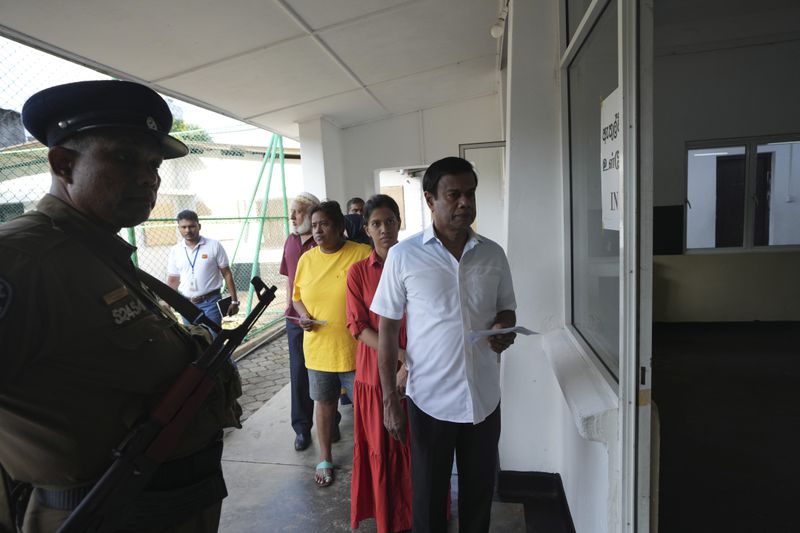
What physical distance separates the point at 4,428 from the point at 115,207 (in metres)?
0.53

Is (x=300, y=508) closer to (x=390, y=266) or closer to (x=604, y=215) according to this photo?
(x=390, y=266)

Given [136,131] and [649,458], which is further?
[649,458]

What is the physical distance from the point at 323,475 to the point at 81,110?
248 centimetres

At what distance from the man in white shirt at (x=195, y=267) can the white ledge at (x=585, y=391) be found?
11.1 ft

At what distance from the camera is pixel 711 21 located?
5371mm

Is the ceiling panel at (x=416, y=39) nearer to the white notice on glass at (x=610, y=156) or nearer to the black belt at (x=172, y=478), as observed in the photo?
the white notice on glass at (x=610, y=156)

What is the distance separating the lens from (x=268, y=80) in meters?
4.10

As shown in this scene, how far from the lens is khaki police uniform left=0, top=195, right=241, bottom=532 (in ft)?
2.86

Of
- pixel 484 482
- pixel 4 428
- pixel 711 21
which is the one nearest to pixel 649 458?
pixel 484 482

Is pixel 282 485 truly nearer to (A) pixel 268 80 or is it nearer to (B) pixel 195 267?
(B) pixel 195 267

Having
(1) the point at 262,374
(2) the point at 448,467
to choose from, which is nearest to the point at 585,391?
(2) the point at 448,467

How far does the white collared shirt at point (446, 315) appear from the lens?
177 cm

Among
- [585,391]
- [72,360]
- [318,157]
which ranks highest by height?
[318,157]

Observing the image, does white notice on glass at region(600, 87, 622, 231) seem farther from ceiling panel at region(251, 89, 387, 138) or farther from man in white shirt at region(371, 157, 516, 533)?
ceiling panel at region(251, 89, 387, 138)
